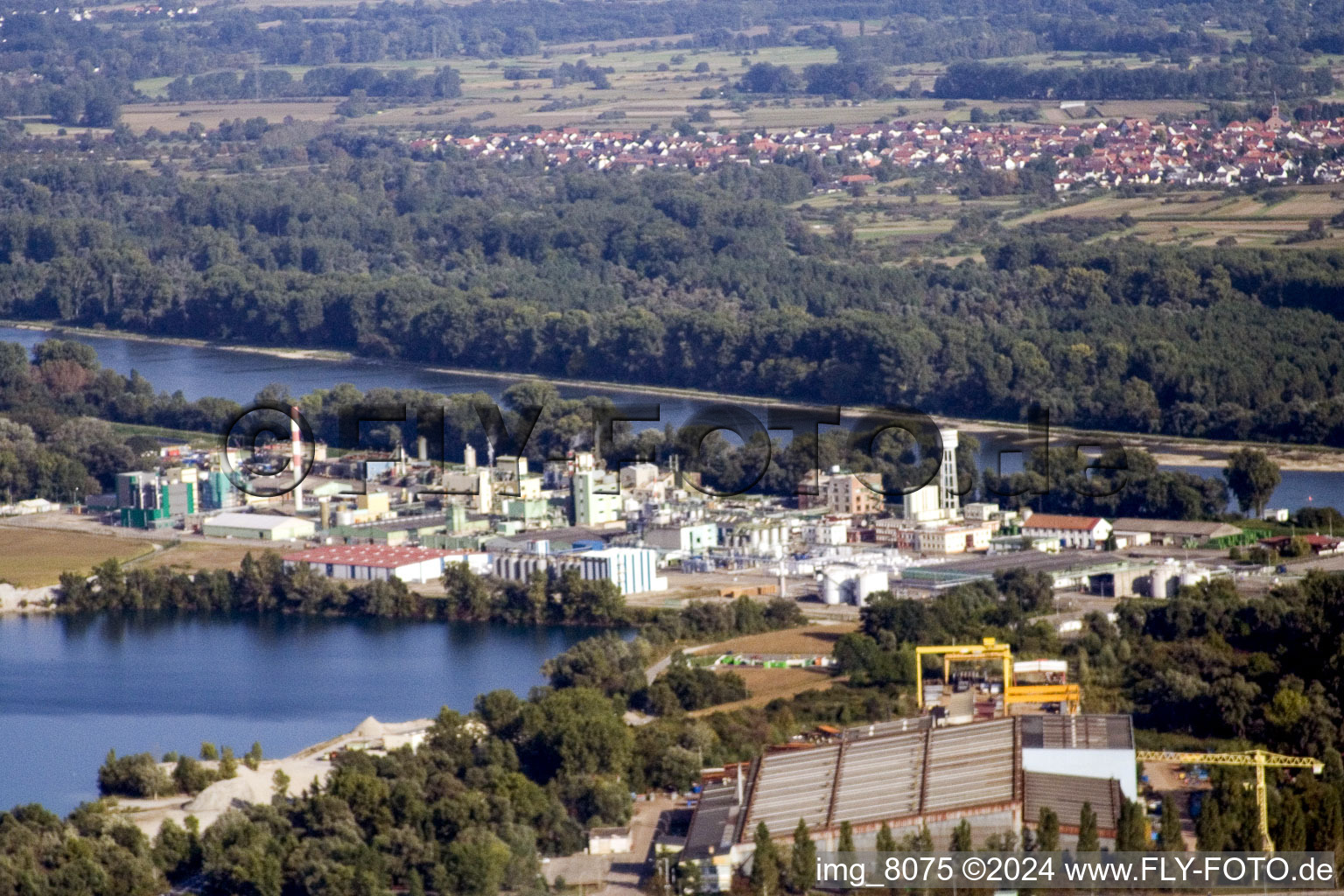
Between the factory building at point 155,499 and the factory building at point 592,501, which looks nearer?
the factory building at point 592,501

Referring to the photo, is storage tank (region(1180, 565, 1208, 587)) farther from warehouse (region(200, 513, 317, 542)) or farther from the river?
warehouse (region(200, 513, 317, 542))

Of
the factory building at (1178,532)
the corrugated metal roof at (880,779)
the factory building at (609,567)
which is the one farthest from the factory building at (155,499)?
the corrugated metal roof at (880,779)

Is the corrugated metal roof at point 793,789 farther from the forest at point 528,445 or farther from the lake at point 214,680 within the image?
the forest at point 528,445

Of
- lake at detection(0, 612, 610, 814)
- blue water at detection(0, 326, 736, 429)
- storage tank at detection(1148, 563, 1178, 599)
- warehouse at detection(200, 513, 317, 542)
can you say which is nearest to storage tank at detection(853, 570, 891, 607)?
storage tank at detection(1148, 563, 1178, 599)

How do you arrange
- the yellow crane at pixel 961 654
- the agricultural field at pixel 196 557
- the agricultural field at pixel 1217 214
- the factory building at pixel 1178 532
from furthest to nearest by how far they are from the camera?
the agricultural field at pixel 1217 214 < the agricultural field at pixel 196 557 < the factory building at pixel 1178 532 < the yellow crane at pixel 961 654

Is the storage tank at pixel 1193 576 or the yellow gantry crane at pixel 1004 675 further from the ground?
the yellow gantry crane at pixel 1004 675

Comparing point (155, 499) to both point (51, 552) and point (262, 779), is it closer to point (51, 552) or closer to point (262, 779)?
point (51, 552)

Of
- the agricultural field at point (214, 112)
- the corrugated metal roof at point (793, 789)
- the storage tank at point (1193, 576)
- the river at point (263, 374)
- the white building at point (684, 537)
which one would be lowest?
the river at point (263, 374)
